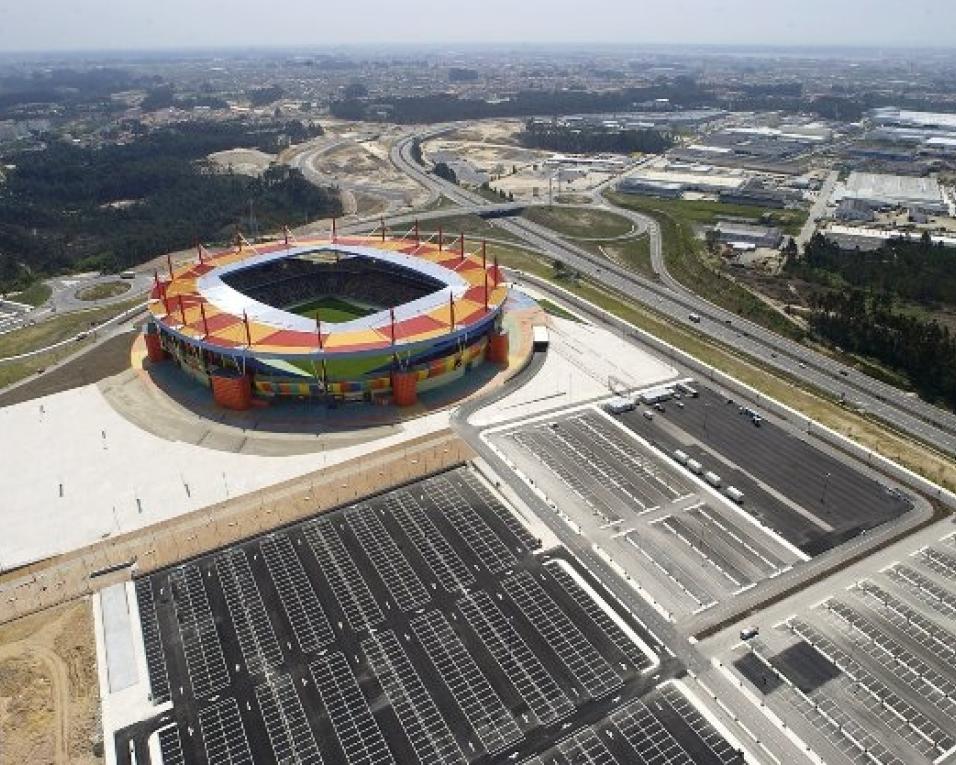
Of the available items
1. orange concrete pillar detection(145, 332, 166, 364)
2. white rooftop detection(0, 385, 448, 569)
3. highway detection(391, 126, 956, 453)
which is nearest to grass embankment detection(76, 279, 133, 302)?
orange concrete pillar detection(145, 332, 166, 364)

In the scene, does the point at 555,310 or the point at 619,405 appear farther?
the point at 555,310

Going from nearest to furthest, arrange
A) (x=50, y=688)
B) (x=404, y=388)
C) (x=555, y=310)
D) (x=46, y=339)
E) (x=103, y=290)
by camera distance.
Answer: (x=50, y=688)
(x=404, y=388)
(x=46, y=339)
(x=555, y=310)
(x=103, y=290)

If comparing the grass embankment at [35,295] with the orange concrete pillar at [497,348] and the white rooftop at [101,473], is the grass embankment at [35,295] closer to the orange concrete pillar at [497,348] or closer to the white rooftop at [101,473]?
the white rooftop at [101,473]

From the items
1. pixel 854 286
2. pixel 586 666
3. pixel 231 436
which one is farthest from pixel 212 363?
pixel 854 286

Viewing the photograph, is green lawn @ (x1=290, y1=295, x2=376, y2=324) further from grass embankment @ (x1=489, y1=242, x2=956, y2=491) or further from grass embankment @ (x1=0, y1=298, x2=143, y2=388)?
grass embankment @ (x1=489, y1=242, x2=956, y2=491)

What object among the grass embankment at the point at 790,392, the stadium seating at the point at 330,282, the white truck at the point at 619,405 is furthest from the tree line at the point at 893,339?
the stadium seating at the point at 330,282

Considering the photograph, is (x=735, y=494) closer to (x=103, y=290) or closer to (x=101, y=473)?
(x=101, y=473)

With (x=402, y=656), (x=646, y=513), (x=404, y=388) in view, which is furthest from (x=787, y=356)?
(x=402, y=656)
